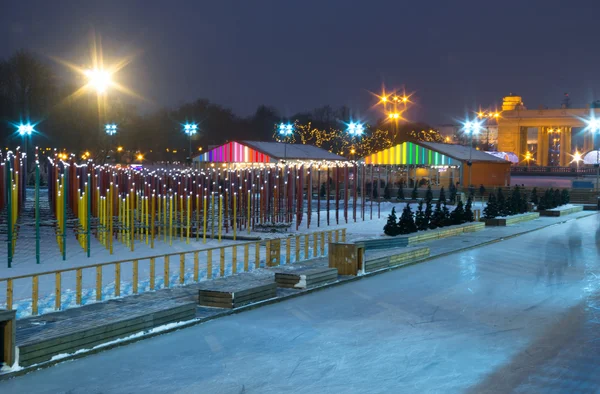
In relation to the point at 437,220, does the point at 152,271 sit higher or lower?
lower

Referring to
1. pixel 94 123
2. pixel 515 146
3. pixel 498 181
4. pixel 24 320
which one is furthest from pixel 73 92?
pixel 515 146

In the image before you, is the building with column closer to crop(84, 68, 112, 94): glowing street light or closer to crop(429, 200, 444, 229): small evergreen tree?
crop(429, 200, 444, 229): small evergreen tree

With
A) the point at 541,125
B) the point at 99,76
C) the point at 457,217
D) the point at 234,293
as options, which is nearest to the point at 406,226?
the point at 457,217

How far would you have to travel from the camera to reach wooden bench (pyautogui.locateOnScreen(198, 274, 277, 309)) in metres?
14.3

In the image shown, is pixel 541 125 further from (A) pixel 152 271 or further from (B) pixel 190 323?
(B) pixel 190 323

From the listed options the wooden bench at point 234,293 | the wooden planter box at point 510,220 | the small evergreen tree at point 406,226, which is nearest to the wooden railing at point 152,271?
the wooden bench at point 234,293

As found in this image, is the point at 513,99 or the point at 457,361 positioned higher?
the point at 513,99

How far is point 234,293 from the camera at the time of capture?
14.3 meters

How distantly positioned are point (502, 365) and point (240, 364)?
3.81m

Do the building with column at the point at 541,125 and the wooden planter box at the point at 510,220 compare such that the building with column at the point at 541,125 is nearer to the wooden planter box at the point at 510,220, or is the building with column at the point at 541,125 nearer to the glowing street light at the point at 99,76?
the wooden planter box at the point at 510,220

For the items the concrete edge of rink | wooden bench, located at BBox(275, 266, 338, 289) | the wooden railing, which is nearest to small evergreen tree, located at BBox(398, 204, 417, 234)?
the concrete edge of rink

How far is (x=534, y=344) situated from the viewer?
39.2ft

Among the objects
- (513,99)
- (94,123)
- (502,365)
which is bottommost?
(502,365)

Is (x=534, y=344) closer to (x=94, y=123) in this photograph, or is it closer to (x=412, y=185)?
(x=412, y=185)
